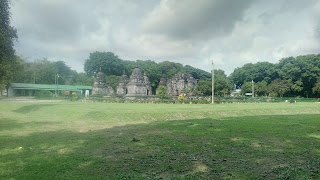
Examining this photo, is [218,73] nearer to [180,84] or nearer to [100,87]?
[180,84]

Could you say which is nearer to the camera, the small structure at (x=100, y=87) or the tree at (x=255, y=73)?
the small structure at (x=100, y=87)

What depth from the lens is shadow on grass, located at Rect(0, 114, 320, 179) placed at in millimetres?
5238

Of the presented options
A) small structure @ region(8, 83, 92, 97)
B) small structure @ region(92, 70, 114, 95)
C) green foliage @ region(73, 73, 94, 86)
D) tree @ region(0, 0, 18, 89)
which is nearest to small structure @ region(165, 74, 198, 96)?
small structure @ region(92, 70, 114, 95)

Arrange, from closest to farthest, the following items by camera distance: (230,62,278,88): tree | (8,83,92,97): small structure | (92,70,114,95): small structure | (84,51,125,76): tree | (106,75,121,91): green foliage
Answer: (92,70,114,95): small structure → (8,83,92,97): small structure → (106,75,121,91): green foliage → (230,62,278,88): tree → (84,51,125,76): tree

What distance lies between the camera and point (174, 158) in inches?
257

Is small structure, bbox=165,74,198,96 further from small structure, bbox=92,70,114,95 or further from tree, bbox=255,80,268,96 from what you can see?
small structure, bbox=92,70,114,95

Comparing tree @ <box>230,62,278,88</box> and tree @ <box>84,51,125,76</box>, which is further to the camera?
tree @ <box>84,51,125,76</box>

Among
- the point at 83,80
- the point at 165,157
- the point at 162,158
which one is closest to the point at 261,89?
the point at 83,80

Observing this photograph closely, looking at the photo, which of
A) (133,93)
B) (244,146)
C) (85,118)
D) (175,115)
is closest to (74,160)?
(244,146)

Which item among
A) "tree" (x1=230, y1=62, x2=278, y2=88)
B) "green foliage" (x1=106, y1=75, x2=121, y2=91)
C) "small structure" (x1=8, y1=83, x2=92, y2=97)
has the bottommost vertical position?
"small structure" (x1=8, y1=83, x2=92, y2=97)

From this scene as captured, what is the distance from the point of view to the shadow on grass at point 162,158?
17.2 feet

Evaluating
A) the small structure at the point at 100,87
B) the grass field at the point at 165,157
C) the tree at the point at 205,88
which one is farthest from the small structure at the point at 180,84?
the grass field at the point at 165,157

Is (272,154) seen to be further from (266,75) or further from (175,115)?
(266,75)

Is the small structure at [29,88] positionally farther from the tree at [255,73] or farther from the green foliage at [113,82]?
the tree at [255,73]
